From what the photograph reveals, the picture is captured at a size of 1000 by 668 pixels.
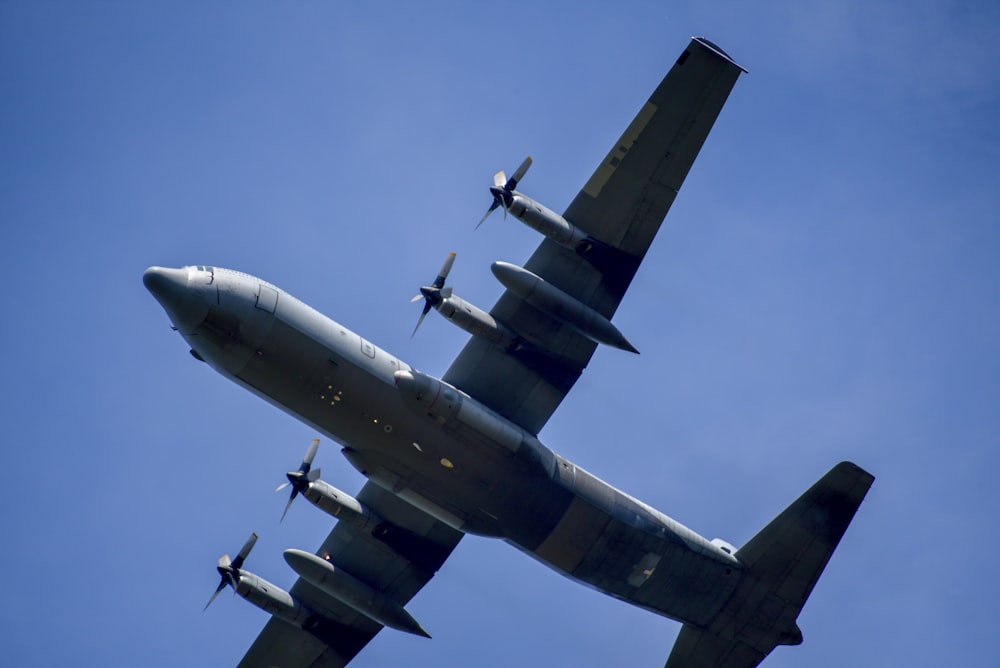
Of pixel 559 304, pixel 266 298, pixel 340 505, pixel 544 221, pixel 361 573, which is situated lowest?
pixel 361 573

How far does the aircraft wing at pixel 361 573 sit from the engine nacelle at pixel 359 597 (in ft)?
3.29

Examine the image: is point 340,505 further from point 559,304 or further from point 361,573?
point 559,304

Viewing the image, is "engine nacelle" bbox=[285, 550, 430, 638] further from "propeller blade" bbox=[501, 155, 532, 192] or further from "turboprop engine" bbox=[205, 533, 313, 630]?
"propeller blade" bbox=[501, 155, 532, 192]

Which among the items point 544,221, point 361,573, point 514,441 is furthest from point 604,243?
point 361,573

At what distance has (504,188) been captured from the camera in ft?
101

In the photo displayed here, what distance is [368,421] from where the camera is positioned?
29844 millimetres

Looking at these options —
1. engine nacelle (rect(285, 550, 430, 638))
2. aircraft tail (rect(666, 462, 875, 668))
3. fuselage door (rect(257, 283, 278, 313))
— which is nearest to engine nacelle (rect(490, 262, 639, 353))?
fuselage door (rect(257, 283, 278, 313))

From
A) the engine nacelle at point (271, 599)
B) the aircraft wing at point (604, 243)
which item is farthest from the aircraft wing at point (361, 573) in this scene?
the aircraft wing at point (604, 243)

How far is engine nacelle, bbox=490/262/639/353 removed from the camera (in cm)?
3058

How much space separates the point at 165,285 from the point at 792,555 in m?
20.3

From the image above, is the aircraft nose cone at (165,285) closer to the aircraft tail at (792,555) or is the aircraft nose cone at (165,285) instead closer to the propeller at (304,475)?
the propeller at (304,475)

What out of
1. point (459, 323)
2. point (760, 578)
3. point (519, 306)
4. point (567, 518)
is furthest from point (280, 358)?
point (760, 578)

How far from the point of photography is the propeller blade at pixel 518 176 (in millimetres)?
30891

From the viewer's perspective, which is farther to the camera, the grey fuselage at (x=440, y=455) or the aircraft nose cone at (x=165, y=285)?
the grey fuselage at (x=440, y=455)
